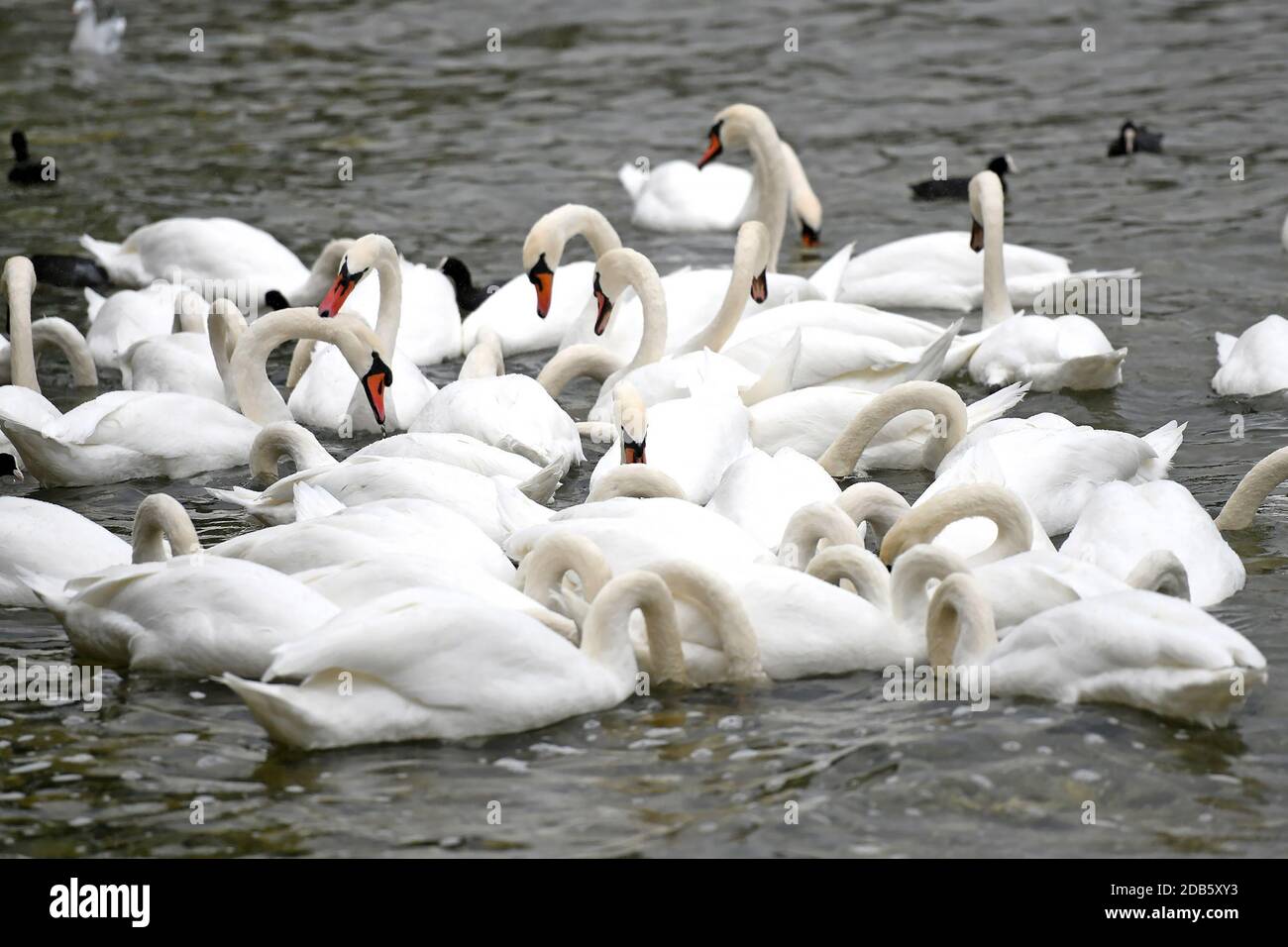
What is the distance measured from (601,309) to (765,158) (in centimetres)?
295

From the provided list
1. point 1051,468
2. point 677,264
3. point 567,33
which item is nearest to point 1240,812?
point 1051,468

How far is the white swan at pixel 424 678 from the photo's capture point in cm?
611

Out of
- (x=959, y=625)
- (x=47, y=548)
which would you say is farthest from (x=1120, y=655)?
(x=47, y=548)

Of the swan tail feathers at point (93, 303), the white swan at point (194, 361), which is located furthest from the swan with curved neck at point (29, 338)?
the swan tail feathers at point (93, 303)

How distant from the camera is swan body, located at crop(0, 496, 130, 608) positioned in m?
7.36

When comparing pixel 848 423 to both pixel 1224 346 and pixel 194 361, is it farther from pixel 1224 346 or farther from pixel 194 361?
pixel 194 361

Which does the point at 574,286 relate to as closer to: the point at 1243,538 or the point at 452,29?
the point at 1243,538

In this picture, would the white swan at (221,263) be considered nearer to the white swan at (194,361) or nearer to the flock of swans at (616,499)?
the flock of swans at (616,499)

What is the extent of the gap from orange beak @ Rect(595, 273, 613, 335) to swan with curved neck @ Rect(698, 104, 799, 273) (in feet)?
8.42

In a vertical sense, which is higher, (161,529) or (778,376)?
(778,376)

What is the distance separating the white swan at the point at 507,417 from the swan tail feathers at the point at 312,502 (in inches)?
51.5

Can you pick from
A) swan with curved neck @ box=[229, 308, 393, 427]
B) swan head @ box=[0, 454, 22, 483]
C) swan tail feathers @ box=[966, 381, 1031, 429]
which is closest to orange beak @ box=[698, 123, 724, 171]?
swan with curved neck @ box=[229, 308, 393, 427]

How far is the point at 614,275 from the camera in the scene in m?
10.5
